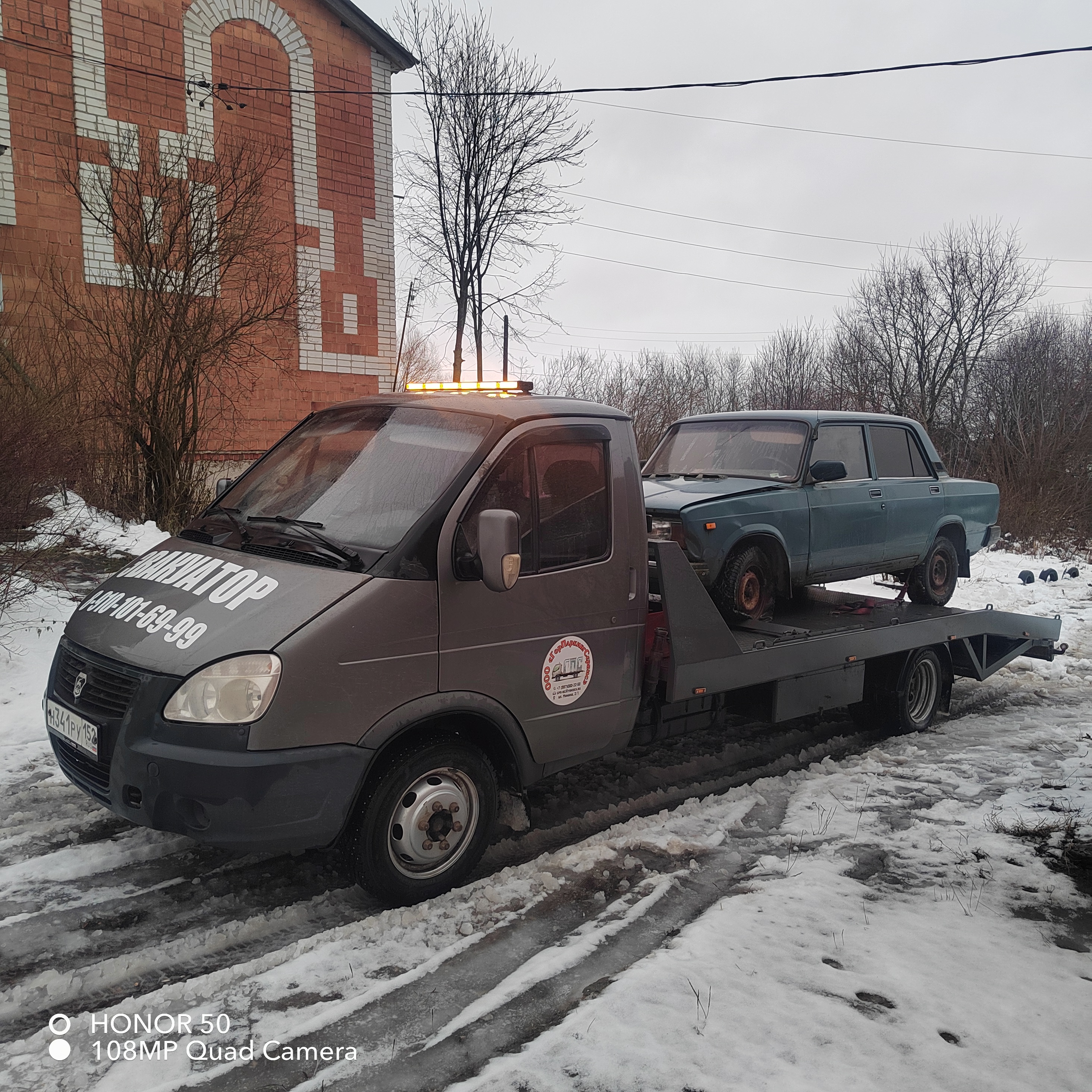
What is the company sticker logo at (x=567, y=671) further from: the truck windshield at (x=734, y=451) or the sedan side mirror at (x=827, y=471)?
the sedan side mirror at (x=827, y=471)

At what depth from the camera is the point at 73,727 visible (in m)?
3.71

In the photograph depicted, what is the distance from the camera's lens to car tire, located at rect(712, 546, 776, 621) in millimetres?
6168

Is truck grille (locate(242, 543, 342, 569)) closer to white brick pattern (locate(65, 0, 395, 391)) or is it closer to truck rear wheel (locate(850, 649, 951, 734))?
truck rear wheel (locate(850, 649, 951, 734))

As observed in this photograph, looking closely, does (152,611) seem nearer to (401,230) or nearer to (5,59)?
(5,59)

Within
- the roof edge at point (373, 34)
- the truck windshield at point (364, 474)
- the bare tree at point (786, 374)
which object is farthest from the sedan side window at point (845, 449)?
the bare tree at point (786, 374)

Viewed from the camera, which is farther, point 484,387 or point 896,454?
point 896,454

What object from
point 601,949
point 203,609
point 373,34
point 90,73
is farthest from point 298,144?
point 601,949

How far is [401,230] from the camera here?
2470 centimetres

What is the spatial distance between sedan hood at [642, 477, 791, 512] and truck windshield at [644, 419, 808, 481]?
0.15 m

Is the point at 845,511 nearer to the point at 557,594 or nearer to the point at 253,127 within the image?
the point at 557,594

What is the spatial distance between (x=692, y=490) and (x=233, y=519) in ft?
11.1

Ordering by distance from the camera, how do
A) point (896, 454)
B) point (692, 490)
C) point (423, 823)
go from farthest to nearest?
1. point (896, 454)
2. point (692, 490)
3. point (423, 823)

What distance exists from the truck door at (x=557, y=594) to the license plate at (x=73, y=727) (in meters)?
1.40

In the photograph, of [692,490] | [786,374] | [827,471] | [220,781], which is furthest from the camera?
[786,374]
